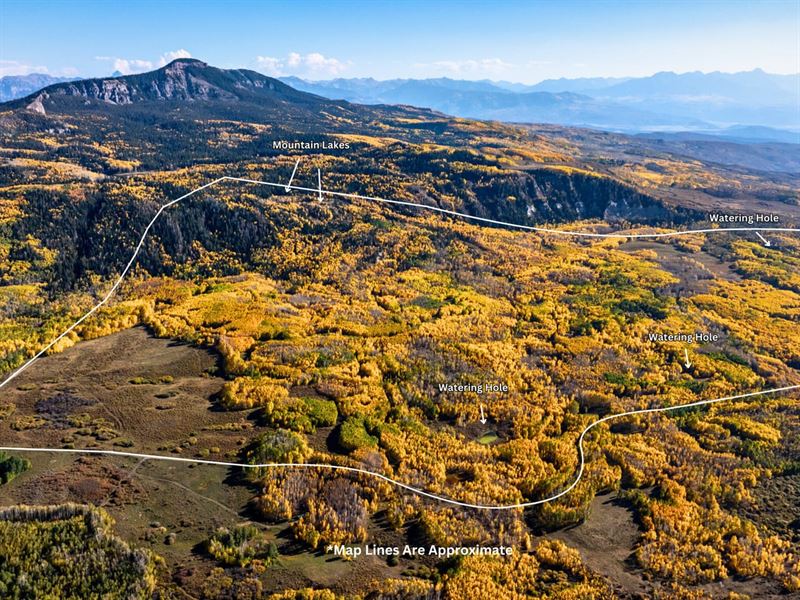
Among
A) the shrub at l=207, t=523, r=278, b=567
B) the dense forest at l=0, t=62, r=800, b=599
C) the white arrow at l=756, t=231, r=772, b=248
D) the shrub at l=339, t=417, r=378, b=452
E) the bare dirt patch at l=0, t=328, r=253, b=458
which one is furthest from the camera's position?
the white arrow at l=756, t=231, r=772, b=248

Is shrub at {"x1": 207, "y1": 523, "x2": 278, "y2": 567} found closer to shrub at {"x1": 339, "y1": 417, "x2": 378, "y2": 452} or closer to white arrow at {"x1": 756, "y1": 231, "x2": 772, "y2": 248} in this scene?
shrub at {"x1": 339, "y1": 417, "x2": 378, "y2": 452}

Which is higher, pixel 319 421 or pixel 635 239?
pixel 635 239

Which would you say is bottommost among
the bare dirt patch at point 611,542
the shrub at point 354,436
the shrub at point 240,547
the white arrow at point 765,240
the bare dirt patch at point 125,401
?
the bare dirt patch at point 611,542

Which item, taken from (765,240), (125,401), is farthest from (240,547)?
(765,240)

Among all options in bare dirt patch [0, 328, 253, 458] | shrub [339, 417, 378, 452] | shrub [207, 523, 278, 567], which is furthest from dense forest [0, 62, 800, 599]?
bare dirt patch [0, 328, 253, 458]

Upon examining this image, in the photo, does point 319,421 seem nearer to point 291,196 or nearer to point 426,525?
point 426,525

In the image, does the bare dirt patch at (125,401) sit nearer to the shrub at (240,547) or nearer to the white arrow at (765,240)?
the shrub at (240,547)

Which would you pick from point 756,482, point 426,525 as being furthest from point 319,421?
point 756,482

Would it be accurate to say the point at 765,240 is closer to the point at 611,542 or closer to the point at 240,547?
the point at 611,542

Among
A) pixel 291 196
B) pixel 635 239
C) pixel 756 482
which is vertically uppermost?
pixel 291 196

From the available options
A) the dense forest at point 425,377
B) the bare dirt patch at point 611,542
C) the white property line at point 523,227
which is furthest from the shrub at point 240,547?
the white property line at point 523,227

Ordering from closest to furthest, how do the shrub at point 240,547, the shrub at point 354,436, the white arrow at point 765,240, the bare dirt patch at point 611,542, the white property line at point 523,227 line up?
the shrub at point 240,547, the bare dirt patch at point 611,542, the shrub at point 354,436, the white arrow at point 765,240, the white property line at point 523,227
